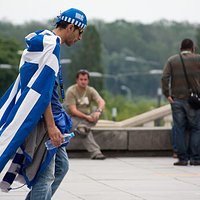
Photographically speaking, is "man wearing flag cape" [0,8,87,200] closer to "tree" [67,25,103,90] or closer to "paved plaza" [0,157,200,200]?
"paved plaza" [0,157,200,200]

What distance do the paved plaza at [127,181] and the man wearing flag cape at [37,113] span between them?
8.37 ft

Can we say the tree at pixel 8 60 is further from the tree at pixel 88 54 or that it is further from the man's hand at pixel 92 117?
the man's hand at pixel 92 117

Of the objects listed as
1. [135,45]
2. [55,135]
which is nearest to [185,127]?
[55,135]

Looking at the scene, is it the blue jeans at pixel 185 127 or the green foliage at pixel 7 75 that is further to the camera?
the green foliage at pixel 7 75

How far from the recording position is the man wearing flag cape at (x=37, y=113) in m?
6.72

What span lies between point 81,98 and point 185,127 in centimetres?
200

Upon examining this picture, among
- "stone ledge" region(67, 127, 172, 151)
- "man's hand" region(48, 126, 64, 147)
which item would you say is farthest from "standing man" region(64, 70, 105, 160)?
"man's hand" region(48, 126, 64, 147)

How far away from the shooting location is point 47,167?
6883 mm

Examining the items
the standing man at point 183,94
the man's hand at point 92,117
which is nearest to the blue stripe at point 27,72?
the standing man at point 183,94

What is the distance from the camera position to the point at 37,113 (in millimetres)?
6719

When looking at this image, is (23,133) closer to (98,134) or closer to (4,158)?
(4,158)

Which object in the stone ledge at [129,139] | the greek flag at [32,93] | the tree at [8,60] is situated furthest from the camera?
the tree at [8,60]

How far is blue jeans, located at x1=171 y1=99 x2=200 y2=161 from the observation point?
13.2m

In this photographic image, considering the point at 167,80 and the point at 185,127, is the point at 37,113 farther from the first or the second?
the point at 185,127
